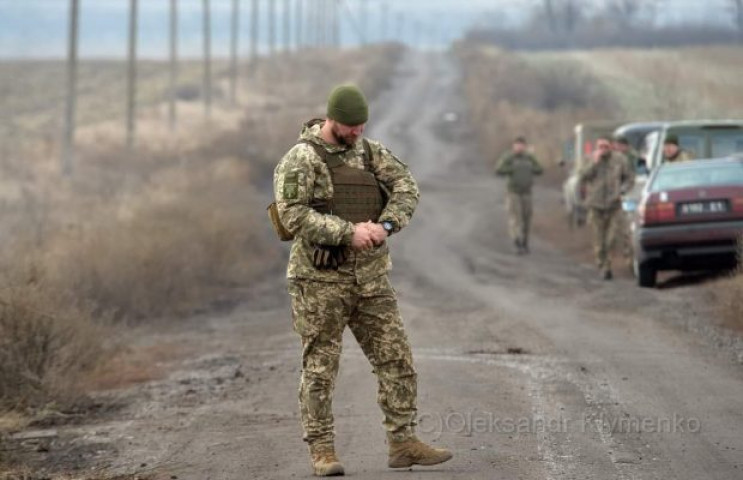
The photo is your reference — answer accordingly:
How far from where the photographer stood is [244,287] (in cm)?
2275

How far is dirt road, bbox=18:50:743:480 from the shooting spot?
8594 mm

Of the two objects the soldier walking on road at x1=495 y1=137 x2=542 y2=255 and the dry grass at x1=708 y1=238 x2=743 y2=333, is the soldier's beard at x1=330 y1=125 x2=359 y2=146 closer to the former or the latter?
the dry grass at x1=708 y1=238 x2=743 y2=333

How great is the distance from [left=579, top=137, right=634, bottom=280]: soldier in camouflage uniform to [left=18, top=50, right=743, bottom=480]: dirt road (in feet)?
1.45

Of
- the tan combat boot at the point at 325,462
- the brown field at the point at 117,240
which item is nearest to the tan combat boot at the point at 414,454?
the tan combat boot at the point at 325,462

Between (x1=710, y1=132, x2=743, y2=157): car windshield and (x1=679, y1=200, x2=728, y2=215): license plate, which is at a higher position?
(x1=710, y1=132, x2=743, y2=157): car windshield

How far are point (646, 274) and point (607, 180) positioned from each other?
211 cm

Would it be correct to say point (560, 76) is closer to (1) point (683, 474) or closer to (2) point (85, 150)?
(2) point (85, 150)

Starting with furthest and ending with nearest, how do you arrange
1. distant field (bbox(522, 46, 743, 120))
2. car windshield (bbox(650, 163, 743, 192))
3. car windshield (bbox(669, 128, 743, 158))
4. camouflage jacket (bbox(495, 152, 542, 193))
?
distant field (bbox(522, 46, 743, 120)) < camouflage jacket (bbox(495, 152, 542, 193)) < car windshield (bbox(669, 128, 743, 158)) < car windshield (bbox(650, 163, 743, 192))

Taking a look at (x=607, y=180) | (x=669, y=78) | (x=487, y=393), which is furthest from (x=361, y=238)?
(x=669, y=78)

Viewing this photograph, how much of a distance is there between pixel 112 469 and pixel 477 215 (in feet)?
83.3

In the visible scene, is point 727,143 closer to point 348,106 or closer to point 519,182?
point 519,182

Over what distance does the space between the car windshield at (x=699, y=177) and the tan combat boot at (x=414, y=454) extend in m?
10.3

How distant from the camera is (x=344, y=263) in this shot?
8086mm

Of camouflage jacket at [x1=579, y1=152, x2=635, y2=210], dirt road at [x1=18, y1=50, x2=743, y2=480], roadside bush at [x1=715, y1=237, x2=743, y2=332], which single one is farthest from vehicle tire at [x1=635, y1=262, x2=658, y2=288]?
roadside bush at [x1=715, y1=237, x2=743, y2=332]
